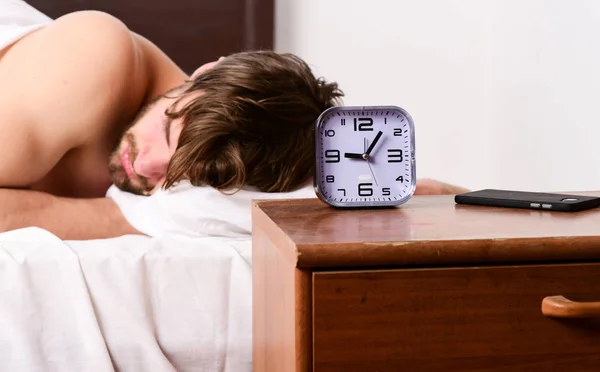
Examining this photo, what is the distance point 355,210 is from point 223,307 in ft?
0.85

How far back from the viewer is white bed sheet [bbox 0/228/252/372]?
0.98 metres

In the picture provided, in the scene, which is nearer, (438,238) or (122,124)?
(438,238)

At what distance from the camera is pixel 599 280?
716 mm

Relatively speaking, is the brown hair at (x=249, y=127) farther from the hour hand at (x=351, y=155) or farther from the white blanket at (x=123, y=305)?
the hour hand at (x=351, y=155)

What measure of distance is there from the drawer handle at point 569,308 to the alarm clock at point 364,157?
25 centimetres

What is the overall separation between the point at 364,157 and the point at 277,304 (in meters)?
0.21

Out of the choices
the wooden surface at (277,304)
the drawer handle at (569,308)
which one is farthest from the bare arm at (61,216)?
the drawer handle at (569,308)

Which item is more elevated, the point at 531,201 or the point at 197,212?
the point at 531,201

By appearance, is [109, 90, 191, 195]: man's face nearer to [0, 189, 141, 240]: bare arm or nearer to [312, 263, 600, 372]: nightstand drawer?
[0, 189, 141, 240]: bare arm

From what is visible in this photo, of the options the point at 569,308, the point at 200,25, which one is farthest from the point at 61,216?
the point at 569,308

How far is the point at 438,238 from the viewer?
2.29 feet

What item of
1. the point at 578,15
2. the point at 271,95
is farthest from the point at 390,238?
the point at 578,15

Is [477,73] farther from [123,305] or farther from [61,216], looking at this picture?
[123,305]

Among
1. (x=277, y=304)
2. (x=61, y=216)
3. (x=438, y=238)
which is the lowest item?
(x=61, y=216)
